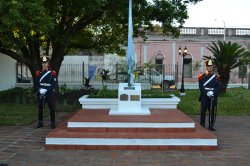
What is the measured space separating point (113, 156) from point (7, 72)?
741 inches

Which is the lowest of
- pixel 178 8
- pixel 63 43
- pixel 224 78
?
pixel 224 78

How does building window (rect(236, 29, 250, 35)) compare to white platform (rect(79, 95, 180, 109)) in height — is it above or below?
A: above

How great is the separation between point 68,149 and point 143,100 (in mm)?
4507

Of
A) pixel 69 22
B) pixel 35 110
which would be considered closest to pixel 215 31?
pixel 69 22

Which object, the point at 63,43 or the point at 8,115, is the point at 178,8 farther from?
the point at 8,115

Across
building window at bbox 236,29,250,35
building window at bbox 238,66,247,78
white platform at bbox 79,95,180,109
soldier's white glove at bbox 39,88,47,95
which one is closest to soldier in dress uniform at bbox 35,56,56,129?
soldier's white glove at bbox 39,88,47,95

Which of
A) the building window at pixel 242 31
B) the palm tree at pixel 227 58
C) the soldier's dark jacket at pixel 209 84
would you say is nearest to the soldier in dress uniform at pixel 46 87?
the soldier's dark jacket at pixel 209 84

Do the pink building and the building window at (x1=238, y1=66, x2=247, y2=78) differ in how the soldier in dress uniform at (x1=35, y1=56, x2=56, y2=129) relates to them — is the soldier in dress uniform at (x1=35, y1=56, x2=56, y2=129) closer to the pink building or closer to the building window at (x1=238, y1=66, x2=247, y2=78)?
the building window at (x1=238, y1=66, x2=247, y2=78)

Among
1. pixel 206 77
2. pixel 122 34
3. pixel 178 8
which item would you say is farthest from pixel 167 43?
pixel 206 77

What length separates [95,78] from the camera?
28875 millimetres

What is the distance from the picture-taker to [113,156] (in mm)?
7988

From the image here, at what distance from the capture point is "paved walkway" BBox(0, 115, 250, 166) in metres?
7.43

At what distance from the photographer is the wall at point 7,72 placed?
79.4 ft

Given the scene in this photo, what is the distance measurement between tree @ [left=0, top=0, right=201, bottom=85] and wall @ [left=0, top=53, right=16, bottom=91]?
487 cm
